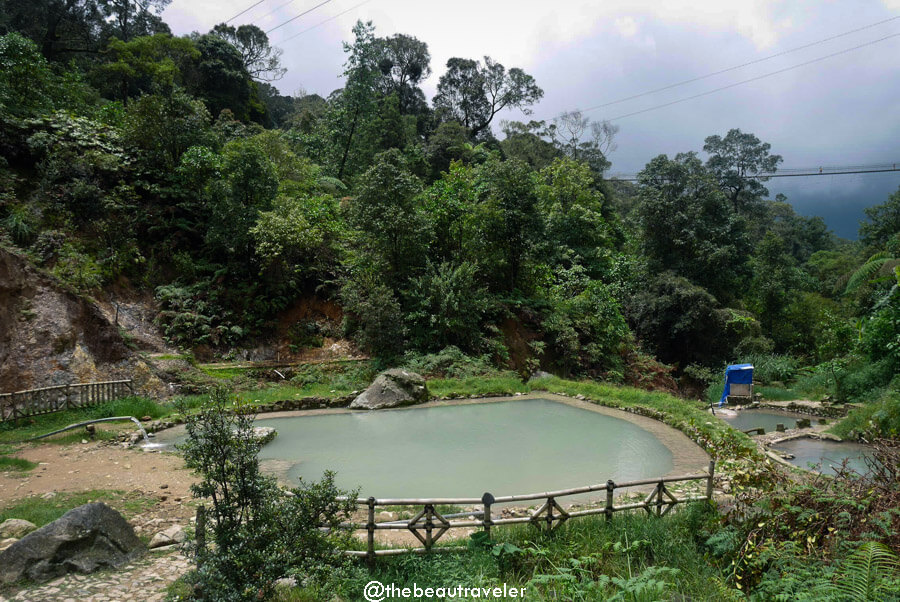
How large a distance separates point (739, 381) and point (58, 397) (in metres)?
20.3

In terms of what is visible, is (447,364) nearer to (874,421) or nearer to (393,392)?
(393,392)

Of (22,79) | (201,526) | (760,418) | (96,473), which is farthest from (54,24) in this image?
(760,418)

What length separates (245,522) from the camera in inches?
169

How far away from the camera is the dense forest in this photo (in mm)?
15070

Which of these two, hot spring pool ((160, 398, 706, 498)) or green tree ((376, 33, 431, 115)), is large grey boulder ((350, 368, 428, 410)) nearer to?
hot spring pool ((160, 398, 706, 498))

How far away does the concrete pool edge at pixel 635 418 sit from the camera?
8.23 meters

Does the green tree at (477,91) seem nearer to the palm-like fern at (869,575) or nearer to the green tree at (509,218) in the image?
the green tree at (509,218)

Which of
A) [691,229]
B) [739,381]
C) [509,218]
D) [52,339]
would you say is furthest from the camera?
[691,229]

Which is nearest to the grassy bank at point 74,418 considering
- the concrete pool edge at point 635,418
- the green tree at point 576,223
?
the concrete pool edge at point 635,418

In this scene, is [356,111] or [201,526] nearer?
[201,526]

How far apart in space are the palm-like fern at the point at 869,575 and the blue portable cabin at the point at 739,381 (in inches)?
619

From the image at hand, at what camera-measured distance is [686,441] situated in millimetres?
9516

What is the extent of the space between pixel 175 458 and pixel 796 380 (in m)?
23.0

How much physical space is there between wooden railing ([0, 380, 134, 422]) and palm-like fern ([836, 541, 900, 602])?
490 inches
